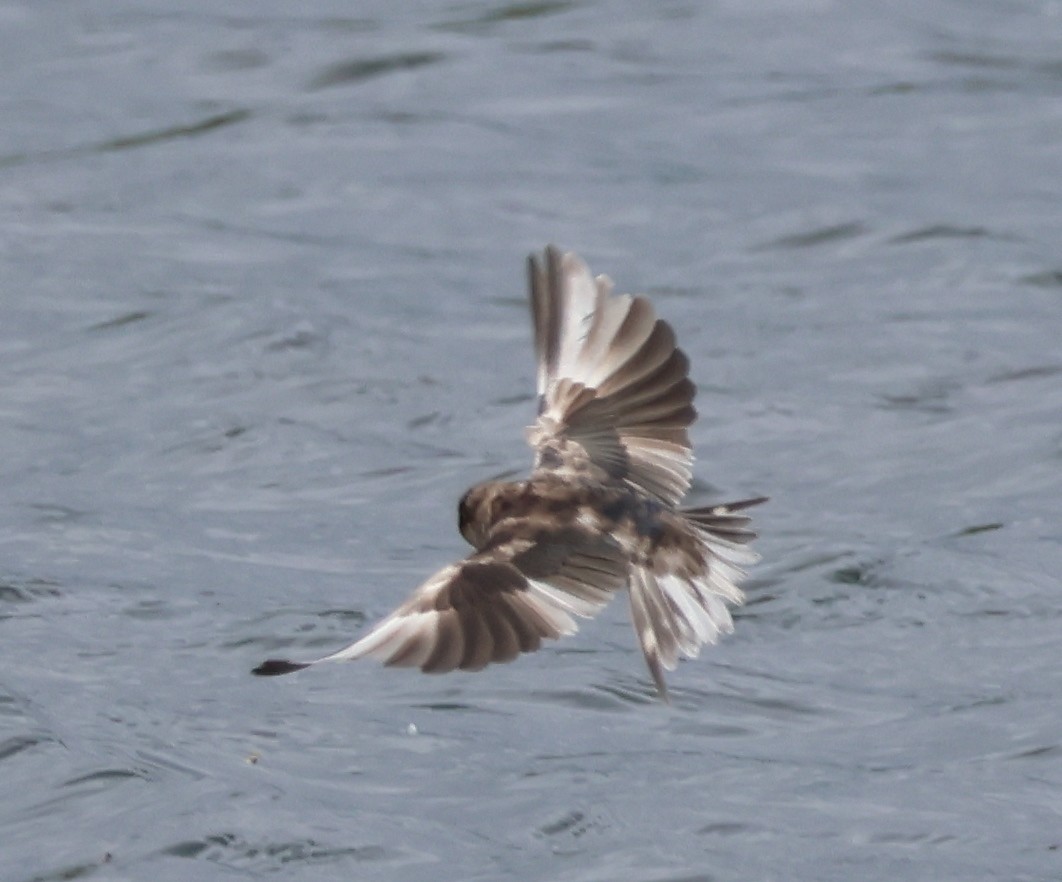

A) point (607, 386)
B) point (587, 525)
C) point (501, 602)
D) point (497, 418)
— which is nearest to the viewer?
point (501, 602)

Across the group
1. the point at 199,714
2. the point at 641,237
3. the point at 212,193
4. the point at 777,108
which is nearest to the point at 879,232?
the point at 641,237

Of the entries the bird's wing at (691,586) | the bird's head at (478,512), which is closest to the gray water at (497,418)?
the bird's wing at (691,586)

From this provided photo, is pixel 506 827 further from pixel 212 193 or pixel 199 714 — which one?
pixel 212 193

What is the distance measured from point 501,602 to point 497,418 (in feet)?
12.1


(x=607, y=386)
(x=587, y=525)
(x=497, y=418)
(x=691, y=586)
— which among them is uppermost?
(x=607, y=386)

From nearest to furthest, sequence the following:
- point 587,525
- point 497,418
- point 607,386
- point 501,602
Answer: point 501,602
point 587,525
point 607,386
point 497,418

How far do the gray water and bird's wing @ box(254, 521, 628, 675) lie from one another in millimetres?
820

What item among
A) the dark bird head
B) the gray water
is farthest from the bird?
the gray water

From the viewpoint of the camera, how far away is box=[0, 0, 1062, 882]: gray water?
6086mm

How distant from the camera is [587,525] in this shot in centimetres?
546

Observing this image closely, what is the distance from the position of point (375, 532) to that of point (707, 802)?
216 centimetres

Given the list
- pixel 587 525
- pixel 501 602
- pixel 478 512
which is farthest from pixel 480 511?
pixel 501 602

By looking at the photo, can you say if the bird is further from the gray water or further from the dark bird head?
the gray water

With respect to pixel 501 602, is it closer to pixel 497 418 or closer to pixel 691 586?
pixel 691 586
